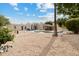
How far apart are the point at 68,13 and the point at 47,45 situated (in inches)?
20.6

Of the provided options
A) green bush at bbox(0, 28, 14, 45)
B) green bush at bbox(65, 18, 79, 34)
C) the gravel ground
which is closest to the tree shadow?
the gravel ground

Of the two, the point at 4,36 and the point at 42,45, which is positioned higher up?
the point at 4,36

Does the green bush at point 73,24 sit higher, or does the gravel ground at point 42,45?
the green bush at point 73,24

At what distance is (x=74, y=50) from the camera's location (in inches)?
173

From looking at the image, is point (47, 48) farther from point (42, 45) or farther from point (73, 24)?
point (73, 24)

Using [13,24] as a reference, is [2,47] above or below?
below

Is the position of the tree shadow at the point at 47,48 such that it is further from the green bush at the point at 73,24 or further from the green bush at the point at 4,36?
the green bush at the point at 4,36

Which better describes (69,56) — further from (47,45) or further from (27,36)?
(27,36)

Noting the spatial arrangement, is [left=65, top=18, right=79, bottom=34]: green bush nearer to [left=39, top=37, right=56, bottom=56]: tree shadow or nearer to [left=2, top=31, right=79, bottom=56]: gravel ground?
[left=2, top=31, right=79, bottom=56]: gravel ground

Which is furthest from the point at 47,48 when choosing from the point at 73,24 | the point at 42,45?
the point at 73,24

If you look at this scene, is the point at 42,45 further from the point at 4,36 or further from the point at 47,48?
the point at 4,36

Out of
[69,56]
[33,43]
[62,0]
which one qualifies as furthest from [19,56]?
[62,0]

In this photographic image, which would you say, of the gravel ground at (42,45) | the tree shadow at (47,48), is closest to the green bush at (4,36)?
the gravel ground at (42,45)

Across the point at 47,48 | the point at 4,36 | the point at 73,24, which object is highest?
the point at 73,24
